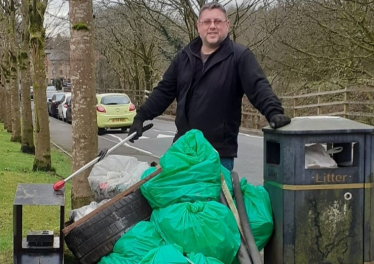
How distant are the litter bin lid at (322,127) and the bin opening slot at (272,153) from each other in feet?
0.68

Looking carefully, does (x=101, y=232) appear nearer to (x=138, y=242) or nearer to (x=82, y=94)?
(x=138, y=242)

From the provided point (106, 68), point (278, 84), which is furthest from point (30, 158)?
point (106, 68)

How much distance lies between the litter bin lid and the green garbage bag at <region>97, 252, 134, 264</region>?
131 cm

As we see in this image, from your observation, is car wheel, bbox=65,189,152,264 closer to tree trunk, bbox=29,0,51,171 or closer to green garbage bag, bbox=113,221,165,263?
green garbage bag, bbox=113,221,165,263

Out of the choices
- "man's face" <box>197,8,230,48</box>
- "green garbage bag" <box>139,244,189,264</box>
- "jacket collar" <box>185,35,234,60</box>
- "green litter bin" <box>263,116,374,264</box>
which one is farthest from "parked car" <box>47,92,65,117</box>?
"green garbage bag" <box>139,244,189,264</box>

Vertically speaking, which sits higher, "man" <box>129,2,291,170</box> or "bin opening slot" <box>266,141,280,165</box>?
"man" <box>129,2,291,170</box>

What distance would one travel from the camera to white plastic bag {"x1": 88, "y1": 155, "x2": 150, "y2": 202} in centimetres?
440

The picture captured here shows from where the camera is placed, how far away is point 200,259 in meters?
3.52

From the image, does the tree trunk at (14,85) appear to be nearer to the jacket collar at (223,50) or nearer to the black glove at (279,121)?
the jacket collar at (223,50)

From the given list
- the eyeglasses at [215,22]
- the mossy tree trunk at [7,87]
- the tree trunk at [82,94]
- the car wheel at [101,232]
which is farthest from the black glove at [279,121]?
the mossy tree trunk at [7,87]

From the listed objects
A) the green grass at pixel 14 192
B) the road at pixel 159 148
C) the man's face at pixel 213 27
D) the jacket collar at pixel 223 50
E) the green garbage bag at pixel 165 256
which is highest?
the man's face at pixel 213 27

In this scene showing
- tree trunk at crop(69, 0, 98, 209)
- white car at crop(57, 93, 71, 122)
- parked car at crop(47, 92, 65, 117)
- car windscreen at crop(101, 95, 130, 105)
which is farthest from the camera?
parked car at crop(47, 92, 65, 117)

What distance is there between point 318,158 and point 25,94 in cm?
1231

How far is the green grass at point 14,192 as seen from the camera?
17.4 ft
